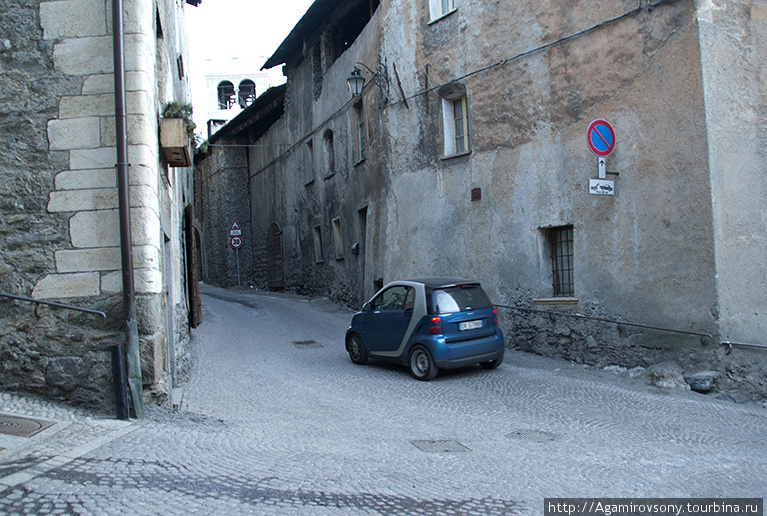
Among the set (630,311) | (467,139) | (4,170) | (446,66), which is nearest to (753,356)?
(630,311)

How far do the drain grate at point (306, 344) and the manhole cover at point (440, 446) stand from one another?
21.6 ft

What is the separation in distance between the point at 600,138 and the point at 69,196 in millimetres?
7222

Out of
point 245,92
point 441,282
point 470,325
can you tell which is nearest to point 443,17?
point 441,282

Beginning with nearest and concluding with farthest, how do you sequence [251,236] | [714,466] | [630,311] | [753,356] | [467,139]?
[714,466]
[753,356]
[630,311]
[467,139]
[251,236]

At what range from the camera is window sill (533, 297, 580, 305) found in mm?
10742

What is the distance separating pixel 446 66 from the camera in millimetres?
13141

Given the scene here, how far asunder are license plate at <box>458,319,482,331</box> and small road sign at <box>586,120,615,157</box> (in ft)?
9.97

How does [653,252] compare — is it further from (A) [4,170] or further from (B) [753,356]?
(A) [4,170]

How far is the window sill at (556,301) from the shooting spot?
1074 cm

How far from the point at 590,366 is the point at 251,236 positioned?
71.6ft

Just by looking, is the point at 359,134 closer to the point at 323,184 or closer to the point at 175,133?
the point at 323,184

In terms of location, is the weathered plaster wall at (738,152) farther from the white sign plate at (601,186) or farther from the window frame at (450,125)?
the window frame at (450,125)

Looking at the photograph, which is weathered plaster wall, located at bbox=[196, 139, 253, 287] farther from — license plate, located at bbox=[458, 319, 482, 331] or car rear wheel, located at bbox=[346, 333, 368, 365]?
license plate, located at bbox=[458, 319, 482, 331]

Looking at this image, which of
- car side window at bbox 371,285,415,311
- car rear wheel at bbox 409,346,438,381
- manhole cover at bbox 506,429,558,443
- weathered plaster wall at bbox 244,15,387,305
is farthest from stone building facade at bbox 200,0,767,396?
manhole cover at bbox 506,429,558,443
